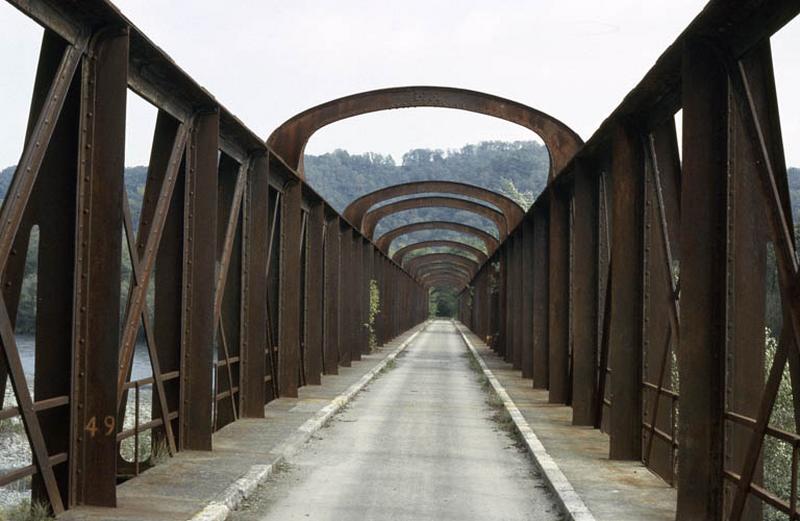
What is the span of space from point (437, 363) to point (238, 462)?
20.0 m

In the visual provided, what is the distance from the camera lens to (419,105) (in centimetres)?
1867

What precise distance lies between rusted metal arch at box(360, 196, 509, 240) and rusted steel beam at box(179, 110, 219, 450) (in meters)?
20.1

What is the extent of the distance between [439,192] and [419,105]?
930 cm

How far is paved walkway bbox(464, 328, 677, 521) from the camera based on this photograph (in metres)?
7.24

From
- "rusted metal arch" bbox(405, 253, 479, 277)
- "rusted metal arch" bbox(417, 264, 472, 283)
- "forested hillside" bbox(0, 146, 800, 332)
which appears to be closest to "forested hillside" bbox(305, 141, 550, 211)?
"forested hillside" bbox(0, 146, 800, 332)

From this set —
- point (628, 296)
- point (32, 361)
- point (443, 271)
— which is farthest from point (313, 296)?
point (443, 271)

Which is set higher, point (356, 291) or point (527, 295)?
point (356, 291)

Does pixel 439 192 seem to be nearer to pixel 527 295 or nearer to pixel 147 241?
pixel 527 295

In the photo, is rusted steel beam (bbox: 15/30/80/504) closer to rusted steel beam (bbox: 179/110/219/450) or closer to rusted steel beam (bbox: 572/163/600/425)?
rusted steel beam (bbox: 179/110/219/450)

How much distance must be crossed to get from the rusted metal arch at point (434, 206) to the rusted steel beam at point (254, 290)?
1728cm

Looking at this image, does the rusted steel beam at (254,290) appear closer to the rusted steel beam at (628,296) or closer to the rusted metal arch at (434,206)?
the rusted steel beam at (628,296)

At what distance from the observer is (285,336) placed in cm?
1569

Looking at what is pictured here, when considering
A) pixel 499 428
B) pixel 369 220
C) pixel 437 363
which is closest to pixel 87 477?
pixel 499 428

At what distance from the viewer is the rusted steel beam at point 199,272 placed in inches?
389
